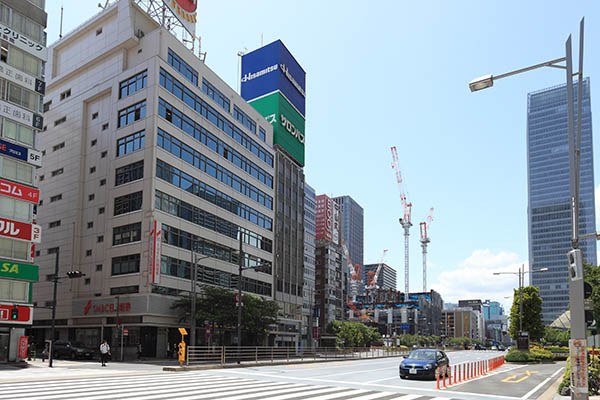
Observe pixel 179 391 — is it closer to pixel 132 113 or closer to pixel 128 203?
pixel 128 203

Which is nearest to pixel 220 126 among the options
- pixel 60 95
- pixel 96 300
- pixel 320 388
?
pixel 60 95

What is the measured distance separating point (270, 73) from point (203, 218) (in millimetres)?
33890

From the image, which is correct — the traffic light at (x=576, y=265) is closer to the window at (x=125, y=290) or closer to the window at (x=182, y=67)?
the window at (x=125, y=290)

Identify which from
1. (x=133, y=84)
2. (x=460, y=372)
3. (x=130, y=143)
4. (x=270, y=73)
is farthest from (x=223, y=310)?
(x=270, y=73)

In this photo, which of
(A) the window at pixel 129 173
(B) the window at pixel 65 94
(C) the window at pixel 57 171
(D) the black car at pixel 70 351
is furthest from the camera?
(B) the window at pixel 65 94

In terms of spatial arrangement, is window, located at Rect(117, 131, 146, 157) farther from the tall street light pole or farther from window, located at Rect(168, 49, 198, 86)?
the tall street light pole

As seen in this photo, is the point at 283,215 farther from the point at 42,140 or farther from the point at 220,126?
the point at 42,140

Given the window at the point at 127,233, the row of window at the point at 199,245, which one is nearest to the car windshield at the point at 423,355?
the row of window at the point at 199,245

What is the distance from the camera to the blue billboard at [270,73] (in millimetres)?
84500

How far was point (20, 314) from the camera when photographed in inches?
1564

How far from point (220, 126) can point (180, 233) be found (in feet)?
54.2

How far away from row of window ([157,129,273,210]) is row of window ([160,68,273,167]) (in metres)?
4.95

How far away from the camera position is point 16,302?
3988 cm

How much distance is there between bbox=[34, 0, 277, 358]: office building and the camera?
51.3 metres
